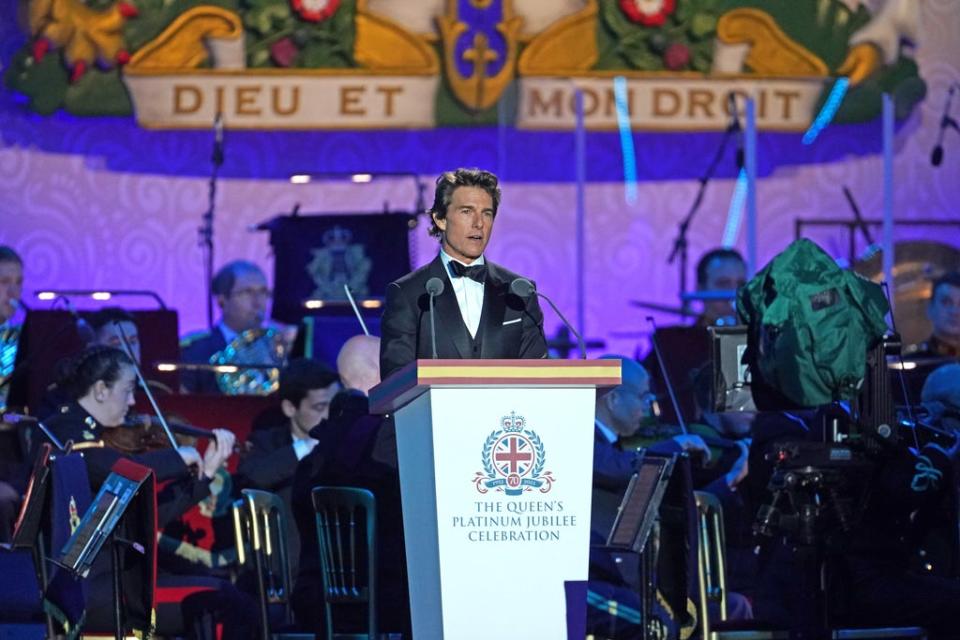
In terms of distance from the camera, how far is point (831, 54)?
10383 millimetres

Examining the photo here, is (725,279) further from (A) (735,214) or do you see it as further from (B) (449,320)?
(B) (449,320)

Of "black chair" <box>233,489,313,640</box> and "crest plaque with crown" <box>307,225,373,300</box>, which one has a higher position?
"crest plaque with crown" <box>307,225,373,300</box>

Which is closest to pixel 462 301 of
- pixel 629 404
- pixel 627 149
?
pixel 629 404

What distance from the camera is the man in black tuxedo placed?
15.4 ft

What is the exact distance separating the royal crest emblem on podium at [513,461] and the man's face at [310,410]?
2.82 meters

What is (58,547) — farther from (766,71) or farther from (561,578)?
(766,71)

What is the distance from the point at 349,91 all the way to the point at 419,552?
6.23 m

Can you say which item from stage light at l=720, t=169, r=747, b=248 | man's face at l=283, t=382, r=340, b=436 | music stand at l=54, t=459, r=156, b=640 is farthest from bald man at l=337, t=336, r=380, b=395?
stage light at l=720, t=169, r=747, b=248

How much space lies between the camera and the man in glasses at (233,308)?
8727 mm

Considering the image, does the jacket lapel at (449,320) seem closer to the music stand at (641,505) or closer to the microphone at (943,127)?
the music stand at (641,505)

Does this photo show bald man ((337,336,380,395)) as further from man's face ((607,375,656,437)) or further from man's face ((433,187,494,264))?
man's face ((433,187,494,264))

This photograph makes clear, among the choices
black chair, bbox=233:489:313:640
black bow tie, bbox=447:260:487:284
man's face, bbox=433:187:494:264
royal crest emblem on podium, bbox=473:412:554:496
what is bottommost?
black chair, bbox=233:489:313:640

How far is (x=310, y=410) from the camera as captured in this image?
272 inches

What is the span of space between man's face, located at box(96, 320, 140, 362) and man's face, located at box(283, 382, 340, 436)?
1.17m
